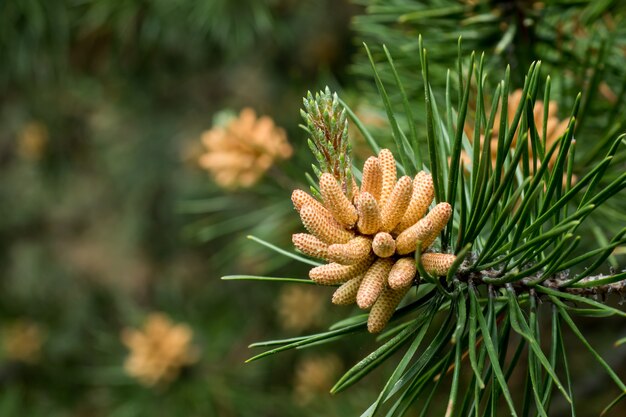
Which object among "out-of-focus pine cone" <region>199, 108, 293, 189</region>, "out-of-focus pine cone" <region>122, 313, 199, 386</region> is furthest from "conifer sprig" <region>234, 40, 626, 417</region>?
"out-of-focus pine cone" <region>122, 313, 199, 386</region>

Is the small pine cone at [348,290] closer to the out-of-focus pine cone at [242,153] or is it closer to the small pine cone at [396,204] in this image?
the small pine cone at [396,204]

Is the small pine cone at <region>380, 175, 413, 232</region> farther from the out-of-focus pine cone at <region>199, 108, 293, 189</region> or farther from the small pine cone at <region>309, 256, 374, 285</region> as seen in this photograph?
the out-of-focus pine cone at <region>199, 108, 293, 189</region>

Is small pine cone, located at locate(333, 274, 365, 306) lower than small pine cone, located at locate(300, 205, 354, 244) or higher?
lower

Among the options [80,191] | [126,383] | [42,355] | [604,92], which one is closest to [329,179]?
[604,92]

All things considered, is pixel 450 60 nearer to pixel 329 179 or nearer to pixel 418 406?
pixel 329 179

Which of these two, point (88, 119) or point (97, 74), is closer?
point (97, 74)

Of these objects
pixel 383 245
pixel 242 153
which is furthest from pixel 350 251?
pixel 242 153
